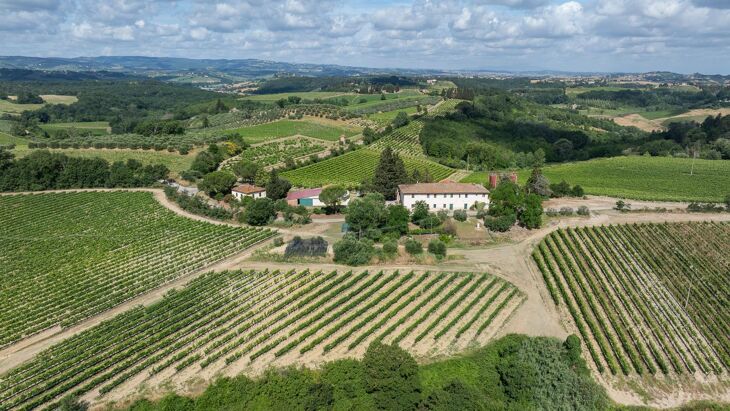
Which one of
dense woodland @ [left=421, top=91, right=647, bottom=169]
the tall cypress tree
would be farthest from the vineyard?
the tall cypress tree

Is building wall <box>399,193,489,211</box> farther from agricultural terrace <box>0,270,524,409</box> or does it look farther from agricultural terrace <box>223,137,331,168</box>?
agricultural terrace <box>223,137,331,168</box>

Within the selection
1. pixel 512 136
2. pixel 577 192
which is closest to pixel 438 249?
pixel 577 192

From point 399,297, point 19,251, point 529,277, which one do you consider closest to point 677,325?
point 529,277

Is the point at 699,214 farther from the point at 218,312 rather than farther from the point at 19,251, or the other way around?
the point at 19,251

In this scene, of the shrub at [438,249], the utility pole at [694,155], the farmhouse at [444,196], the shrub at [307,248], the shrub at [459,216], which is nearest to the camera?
the shrub at [307,248]

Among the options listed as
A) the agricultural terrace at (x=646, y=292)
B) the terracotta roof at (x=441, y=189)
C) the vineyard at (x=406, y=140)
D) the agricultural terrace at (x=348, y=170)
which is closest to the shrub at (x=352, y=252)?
the agricultural terrace at (x=646, y=292)

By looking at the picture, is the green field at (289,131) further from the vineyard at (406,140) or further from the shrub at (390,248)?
the shrub at (390,248)
